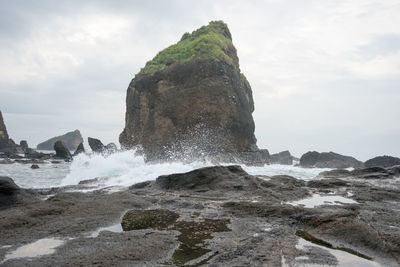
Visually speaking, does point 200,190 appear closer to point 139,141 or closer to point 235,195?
point 235,195

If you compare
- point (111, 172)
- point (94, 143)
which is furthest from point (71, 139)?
point (111, 172)

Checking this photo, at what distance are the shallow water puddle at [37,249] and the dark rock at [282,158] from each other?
5478 cm

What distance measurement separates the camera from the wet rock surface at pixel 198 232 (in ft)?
Answer: 11.6

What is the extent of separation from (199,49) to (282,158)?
31003mm

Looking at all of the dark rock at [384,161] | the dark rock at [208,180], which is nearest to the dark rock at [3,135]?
the dark rock at [208,180]

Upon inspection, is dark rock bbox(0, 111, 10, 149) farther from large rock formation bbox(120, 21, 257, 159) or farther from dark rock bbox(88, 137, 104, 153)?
large rock formation bbox(120, 21, 257, 159)

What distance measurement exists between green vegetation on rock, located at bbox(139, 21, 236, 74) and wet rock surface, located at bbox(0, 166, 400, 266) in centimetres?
2895

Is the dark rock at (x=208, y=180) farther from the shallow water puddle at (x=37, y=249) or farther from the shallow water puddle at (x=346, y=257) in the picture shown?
the shallow water puddle at (x=37, y=249)

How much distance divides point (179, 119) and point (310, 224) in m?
27.4

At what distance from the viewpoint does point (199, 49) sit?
1405 inches

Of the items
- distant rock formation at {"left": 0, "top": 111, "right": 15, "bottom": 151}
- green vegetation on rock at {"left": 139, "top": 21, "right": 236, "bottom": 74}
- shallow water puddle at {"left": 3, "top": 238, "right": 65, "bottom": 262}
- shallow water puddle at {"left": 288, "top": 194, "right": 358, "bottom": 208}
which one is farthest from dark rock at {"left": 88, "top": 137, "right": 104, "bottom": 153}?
shallow water puddle at {"left": 3, "top": 238, "right": 65, "bottom": 262}

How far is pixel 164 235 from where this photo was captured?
4453 mm

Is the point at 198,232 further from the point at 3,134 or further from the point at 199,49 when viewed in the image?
the point at 3,134

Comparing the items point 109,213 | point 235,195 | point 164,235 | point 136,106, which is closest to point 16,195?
point 109,213
